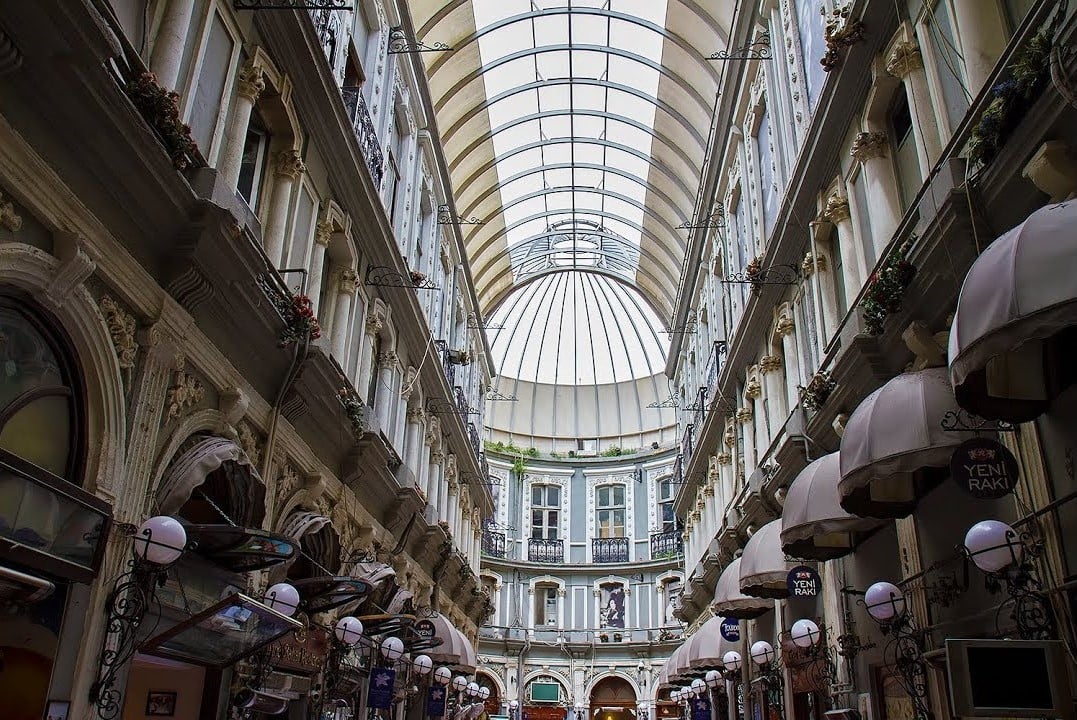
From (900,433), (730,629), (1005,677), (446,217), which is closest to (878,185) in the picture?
(900,433)

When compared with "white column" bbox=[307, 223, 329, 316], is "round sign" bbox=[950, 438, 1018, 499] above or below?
below

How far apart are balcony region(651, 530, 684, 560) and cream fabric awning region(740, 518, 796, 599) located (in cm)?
2710

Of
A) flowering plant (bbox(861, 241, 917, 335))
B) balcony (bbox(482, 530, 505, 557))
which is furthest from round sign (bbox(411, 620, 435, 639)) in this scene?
balcony (bbox(482, 530, 505, 557))

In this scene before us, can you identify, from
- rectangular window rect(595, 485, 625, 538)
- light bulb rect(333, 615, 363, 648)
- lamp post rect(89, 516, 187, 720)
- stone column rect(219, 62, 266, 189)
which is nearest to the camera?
lamp post rect(89, 516, 187, 720)

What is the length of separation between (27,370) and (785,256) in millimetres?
12476

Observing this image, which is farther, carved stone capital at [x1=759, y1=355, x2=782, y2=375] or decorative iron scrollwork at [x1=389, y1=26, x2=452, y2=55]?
decorative iron scrollwork at [x1=389, y1=26, x2=452, y2=55]

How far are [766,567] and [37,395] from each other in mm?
10139

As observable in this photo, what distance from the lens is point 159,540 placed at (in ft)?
23.5

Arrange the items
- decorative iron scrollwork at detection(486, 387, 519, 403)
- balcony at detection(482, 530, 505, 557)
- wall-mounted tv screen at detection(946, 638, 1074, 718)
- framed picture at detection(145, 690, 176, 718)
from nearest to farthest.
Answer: wall-mounted tv screen at detection(946, 638, 1074, 718) → framed picture at detection(145, 690, 176, 718) → decorative iron scrollwork at detection(486, 387, 519, 403) → balcony at detection(482, 530, 505, 557)

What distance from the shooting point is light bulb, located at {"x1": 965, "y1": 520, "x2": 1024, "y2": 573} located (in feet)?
22.0

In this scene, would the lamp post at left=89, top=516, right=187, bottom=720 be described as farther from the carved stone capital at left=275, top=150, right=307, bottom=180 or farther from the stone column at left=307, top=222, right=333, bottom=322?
the stone column at left=307, top=222, right=333, bottom=322

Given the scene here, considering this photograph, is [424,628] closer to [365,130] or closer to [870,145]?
[365,130]

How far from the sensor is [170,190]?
7.92 metres

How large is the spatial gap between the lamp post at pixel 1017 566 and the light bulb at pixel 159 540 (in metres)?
6.28
